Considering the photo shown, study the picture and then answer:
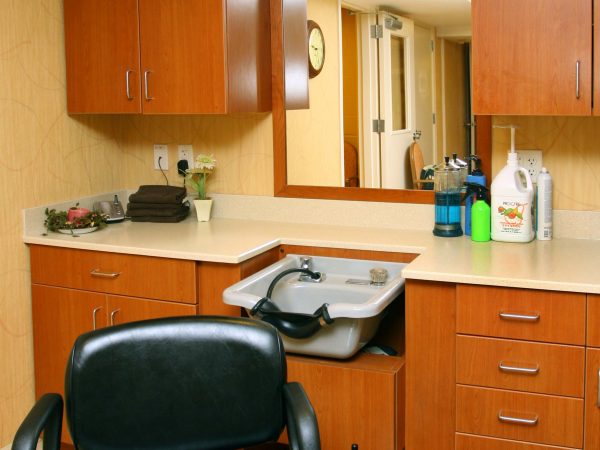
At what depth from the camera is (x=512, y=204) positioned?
112 inches

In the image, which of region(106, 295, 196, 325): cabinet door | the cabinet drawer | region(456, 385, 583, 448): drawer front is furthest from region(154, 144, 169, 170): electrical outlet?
region(456, 385, 583, 448): drawer front

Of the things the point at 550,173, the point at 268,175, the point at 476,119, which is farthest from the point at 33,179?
the point at 550,173

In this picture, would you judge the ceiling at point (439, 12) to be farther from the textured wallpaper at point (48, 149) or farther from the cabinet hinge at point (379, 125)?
the textured wallpaper at point (48, 149)

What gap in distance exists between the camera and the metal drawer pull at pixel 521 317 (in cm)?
240

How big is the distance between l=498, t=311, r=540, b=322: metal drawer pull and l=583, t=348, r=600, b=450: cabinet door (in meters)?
0.16

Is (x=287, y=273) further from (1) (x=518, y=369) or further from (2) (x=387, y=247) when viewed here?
(1) (x=518, y=369)

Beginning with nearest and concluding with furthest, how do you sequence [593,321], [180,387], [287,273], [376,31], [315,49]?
[180,387] < [593,321] < [287,273] < [376,31] < [315,49]

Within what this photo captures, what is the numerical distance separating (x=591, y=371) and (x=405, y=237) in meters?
0.87

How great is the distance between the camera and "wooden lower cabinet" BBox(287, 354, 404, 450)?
2.55 metres

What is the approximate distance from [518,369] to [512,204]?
2.08 ft

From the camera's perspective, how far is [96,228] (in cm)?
323

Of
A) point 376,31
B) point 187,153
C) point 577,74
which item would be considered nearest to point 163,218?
point 187,153

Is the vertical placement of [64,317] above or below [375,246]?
below

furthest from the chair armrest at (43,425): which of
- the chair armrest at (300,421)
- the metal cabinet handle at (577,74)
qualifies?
the metal cabinet handle at (577,74)
